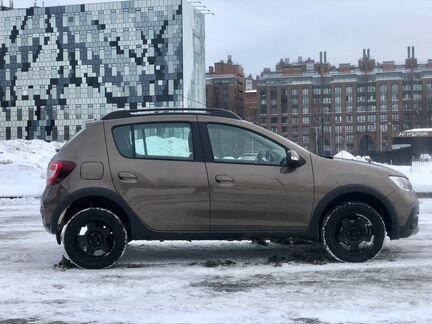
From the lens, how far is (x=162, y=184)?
6.50 metres

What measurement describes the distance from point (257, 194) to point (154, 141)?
52.9 inches

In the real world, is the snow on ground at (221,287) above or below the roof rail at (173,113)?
below

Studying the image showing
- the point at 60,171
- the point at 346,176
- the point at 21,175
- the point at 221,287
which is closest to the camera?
the point at 221,287

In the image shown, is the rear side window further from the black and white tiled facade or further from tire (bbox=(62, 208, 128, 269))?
the black and white tiled facade

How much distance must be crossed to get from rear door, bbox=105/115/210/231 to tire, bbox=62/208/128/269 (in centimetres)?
31

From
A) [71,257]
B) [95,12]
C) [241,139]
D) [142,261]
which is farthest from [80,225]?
[95,12]

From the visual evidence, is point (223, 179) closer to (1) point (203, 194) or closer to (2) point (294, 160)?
(1) point (203, 194)

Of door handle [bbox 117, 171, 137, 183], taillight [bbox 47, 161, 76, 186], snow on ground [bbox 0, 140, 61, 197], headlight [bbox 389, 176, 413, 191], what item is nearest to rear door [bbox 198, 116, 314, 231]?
door handle [bbox 117, 171, 137, 183]

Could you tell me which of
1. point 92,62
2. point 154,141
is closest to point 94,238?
point 154,141

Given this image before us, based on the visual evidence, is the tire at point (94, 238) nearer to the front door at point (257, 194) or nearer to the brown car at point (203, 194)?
the brown car at point (203, 194)

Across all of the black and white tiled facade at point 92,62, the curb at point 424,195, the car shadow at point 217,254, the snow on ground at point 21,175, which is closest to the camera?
the car shadow at point 217,254

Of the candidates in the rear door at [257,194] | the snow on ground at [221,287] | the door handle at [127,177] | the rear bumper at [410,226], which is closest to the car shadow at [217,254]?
the snow on ground at [221,287]

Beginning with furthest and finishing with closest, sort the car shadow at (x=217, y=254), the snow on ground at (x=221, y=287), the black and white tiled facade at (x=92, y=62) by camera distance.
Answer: the black and white tiled facade at (x=92, y=62)
the car shadow at (x=217, y=254)
the snow on ground at (x=221, y=287)

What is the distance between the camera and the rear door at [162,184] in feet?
21.3
